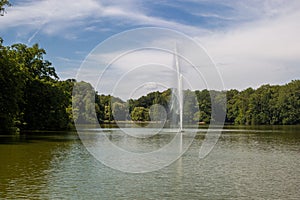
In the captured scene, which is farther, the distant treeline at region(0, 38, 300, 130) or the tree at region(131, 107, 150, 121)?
the tree at region(131, 107, 150, 121)

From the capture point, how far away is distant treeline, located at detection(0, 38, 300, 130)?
4157cm

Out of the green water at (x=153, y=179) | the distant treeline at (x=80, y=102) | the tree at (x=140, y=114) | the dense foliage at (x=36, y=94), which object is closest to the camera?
the green water at (x=153, y=179)

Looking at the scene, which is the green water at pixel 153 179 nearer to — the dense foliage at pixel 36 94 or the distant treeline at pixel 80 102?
the distant treeline at pixel 80 102

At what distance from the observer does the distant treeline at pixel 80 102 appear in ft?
136

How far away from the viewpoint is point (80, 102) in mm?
74875

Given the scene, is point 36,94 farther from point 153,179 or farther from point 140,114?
point 153,179

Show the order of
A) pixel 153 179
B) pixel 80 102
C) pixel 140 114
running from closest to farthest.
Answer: pixel 153 179, pixel 140 114, pixel 80 102

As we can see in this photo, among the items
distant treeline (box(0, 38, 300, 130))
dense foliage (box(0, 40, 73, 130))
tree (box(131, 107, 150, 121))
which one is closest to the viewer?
distant treeline (box(0, 38, 300, 130))

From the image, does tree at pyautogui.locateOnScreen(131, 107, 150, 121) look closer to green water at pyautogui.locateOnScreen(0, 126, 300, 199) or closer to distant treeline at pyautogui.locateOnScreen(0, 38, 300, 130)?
distant treeline at pyautogui.locateOnScreen(0, 38, 300, 130)

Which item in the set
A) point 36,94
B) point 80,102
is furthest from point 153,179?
point 80,102

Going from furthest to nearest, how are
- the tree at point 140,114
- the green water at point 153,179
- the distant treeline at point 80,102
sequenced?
1. the tree at point 140,114
2. the distant treeline at point 80,102
3. the green water at point 153,179

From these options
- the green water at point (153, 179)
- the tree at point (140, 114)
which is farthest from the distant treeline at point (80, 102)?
the green water at point (153, 179)

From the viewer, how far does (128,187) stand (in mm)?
16672

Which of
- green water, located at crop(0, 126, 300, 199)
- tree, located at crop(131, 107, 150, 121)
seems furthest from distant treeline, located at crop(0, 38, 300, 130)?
green water, located at crop(0, 126, 300, 199)
